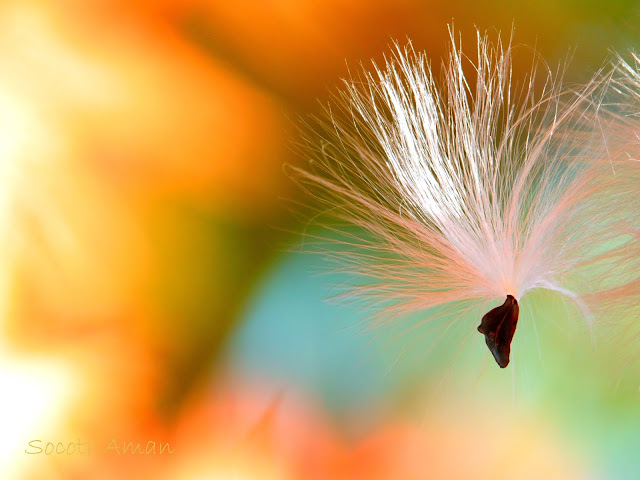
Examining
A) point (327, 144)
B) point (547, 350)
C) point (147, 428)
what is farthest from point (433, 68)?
point (147, 428)

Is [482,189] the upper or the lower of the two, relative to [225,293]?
upper

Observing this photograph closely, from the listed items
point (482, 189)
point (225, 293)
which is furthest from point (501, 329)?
point (225, 293)

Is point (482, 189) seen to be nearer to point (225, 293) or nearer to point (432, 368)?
point (432, 368)

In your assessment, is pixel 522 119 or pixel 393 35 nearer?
pixel 522 119

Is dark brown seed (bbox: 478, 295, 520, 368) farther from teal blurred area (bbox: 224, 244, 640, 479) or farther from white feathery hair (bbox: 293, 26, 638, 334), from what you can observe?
teal blurred area (bbox: 224, 244, 640, 479)

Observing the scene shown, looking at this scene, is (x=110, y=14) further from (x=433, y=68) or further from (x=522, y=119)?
(x=522, y=119)
